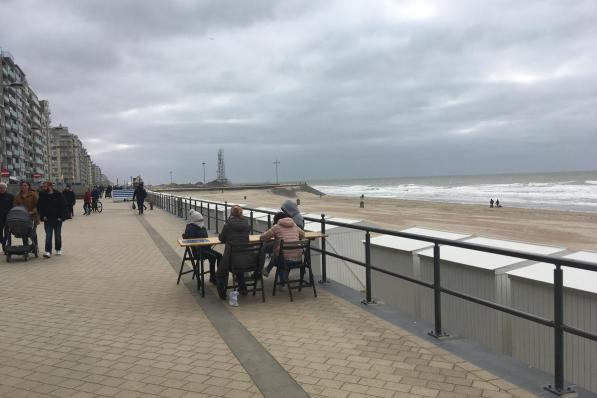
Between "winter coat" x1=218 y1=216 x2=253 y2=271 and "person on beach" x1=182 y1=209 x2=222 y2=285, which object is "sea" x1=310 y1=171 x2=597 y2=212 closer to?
"person on beach" x1=182 y1=209 x2=222 y2=285

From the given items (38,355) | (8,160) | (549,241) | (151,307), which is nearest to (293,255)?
(151,307)

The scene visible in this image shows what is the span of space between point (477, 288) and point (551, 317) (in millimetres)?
832

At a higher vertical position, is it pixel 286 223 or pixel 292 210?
pixel 292 210

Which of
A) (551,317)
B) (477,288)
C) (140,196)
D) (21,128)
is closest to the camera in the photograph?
(551,317)

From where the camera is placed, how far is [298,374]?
408 cm

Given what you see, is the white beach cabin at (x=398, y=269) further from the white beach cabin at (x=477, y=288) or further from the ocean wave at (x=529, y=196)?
the ocean wave at (x=529, y=196)

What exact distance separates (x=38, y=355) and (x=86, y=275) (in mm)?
4287

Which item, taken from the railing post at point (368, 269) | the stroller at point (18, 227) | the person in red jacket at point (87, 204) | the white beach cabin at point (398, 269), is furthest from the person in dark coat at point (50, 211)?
the person in red jacket at point (87, 204)

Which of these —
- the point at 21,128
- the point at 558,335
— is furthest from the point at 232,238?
the point at 21,128

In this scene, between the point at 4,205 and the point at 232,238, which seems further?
the point at 4,205

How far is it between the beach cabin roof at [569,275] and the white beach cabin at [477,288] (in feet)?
0.69

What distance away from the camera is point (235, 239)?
22.0ft

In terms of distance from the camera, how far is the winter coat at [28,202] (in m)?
11.8

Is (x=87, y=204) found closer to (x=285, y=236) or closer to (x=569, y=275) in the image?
(x=285, y=236)
